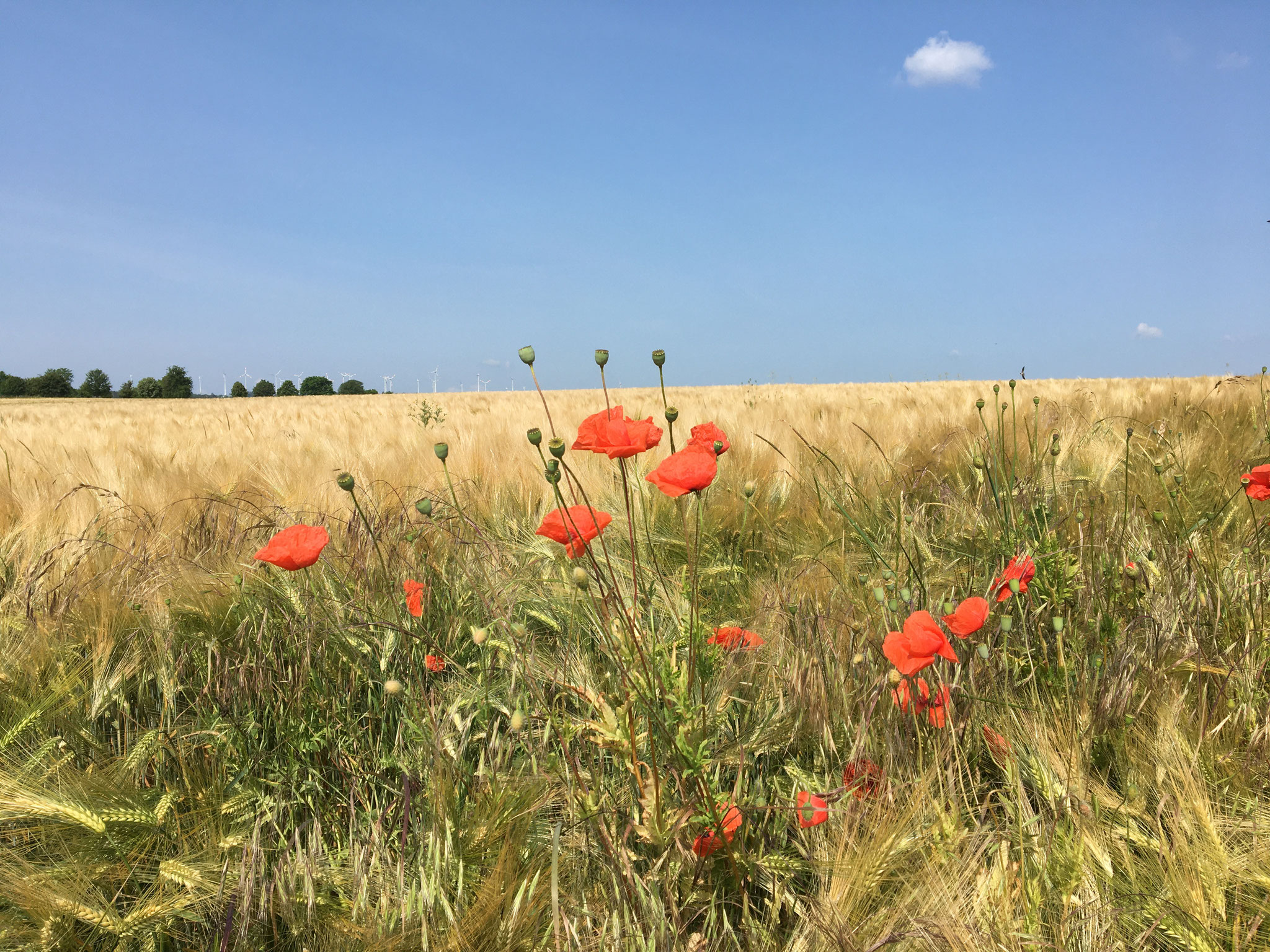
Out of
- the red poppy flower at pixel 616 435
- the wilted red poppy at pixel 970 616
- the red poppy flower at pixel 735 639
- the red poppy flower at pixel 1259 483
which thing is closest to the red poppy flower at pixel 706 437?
the red poppy flower at pixel 616 435

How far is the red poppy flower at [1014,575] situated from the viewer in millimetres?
1247

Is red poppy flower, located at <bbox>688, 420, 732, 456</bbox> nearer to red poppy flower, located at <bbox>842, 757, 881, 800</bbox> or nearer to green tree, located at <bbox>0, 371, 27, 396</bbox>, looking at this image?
red poppy flower, located at <bbox>842, 757, 881, 800</bbox>

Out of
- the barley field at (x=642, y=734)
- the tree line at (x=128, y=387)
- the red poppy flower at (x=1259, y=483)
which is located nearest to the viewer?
the barley field at (x=642, y=734)

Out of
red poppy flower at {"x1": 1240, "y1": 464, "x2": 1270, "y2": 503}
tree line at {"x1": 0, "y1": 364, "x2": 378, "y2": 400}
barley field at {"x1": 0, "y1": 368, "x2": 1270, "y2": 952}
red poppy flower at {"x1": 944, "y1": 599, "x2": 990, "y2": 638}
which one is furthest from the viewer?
tree line at {"x1": 0, "y1": 364, "x2": 378, "y2": 400}

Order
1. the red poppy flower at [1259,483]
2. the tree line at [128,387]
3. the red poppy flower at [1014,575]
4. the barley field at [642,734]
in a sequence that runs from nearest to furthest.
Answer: the barley field at [642,734] < the red poppy flower at [1014,575] < the red poppy flower at [1259,483] < the tree line at [128,387]

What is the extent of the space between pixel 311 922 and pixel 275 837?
326 mm

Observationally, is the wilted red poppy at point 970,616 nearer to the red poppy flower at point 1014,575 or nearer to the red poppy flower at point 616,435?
the red poppy flower at point 1014,575

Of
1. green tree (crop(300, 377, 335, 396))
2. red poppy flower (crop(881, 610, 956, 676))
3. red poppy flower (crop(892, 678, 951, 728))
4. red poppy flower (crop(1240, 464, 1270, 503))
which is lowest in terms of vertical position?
red poppy flower (crop(892, 678, 951, 728))

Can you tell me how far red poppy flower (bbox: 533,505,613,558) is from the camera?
97 cm

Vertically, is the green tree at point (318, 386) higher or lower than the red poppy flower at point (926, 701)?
higher

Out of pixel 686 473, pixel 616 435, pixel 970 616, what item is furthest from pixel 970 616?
pixel 616 435

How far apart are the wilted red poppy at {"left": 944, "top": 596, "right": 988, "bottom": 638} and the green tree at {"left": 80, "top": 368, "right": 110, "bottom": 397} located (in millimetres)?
61444

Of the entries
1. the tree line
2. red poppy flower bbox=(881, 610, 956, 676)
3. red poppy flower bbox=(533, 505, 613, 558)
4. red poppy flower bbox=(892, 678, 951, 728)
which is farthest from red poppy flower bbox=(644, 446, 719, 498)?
the tree line

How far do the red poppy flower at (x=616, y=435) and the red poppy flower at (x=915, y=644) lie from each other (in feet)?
1.43
